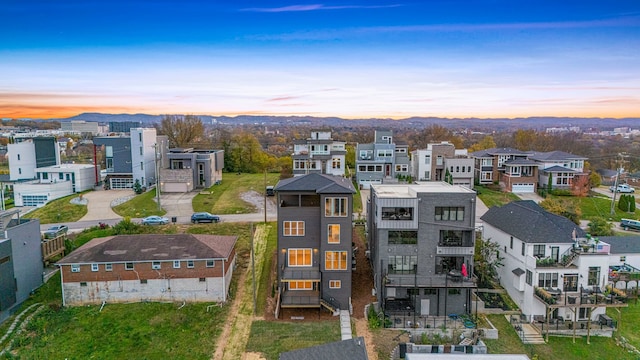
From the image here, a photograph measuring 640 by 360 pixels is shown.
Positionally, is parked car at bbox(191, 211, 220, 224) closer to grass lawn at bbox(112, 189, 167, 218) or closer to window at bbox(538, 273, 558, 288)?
grass lawn at bbox(112, 189, 167, 218)

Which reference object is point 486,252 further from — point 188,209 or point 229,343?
point 188,209

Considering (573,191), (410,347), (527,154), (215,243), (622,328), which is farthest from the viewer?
(527,154)

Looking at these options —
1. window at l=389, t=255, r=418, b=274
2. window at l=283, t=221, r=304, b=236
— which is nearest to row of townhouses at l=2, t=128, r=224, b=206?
window at l=283, t=221, r=304, b=236

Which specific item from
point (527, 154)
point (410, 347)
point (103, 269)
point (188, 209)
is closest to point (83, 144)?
point (188, 209)

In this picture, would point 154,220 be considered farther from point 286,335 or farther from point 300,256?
point 286,335

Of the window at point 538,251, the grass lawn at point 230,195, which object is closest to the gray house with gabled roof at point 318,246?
the window at point 538,251

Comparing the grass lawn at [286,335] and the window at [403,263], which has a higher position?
the window at [403,263]

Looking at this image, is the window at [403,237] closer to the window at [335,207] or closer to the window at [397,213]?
the window at [397,213]

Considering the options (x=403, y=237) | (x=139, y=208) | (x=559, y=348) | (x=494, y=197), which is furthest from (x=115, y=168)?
(x=559, y=348)
